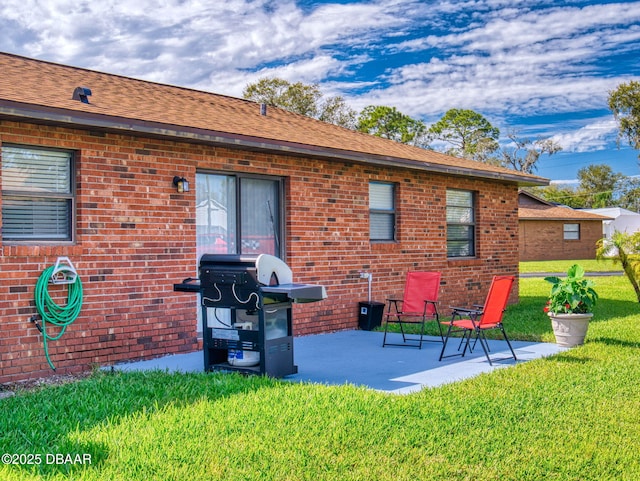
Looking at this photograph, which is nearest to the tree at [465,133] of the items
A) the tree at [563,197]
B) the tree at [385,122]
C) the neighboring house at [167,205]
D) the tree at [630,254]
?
the tree at [385,122]

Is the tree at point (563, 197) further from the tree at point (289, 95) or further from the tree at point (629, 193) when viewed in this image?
the tree at point (289, 95)

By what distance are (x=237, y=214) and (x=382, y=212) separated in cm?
327

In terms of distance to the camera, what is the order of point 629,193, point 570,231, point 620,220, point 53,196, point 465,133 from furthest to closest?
point 629,193, point 465,133, point 620,220, point 570,231, point 53,196

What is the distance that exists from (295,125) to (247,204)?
2799 mm

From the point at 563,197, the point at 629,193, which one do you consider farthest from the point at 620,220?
the point at 629,193

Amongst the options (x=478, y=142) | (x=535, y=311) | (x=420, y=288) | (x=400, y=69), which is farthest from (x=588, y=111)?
(x=420, y=288)

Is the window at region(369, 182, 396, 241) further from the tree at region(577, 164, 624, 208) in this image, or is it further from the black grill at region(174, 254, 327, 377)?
the tree at region(577, 164, 624, 208)

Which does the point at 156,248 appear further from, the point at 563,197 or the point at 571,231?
the point at 563,197

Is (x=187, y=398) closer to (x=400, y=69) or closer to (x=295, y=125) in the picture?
(x=295, y=125)

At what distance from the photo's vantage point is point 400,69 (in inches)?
1502

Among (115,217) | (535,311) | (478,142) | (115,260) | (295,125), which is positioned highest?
(478,142)

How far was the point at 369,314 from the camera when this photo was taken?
11.4 meters

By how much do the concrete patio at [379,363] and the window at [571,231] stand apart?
34.3 m

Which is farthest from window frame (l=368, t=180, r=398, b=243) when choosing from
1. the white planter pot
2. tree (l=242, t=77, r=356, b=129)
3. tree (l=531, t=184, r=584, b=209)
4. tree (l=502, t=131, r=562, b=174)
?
tree (l=531, t=184, r=584, b=209)
